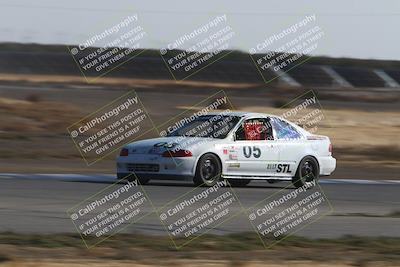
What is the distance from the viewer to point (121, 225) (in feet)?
38.3

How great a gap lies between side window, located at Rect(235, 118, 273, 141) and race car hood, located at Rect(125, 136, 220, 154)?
0.64 metres

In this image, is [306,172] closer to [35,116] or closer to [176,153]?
[176,153]

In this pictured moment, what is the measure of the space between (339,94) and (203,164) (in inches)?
1371

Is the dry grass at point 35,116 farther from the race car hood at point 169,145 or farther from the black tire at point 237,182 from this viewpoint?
the race car hood at point 169,145

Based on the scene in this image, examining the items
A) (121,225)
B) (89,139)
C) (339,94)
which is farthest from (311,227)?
(339,94)

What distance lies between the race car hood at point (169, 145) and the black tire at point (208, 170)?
0.76 ft

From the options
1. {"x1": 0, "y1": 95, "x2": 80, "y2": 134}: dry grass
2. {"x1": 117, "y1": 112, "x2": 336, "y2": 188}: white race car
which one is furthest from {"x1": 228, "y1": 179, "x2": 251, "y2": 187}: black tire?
{"x1": 0, "y1": 95, "x2": 80, "y2": 134}: dry grass

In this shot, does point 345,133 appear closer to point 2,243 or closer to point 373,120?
point 373,120

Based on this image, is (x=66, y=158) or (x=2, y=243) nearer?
(x=2, y=243)

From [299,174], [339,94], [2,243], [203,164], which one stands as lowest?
[339,94]

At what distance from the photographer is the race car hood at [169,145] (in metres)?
16.9

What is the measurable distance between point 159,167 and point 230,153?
1328 millimetres

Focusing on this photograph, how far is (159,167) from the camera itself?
16844mm

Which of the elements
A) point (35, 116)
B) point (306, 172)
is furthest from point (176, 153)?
point (35, 116)
